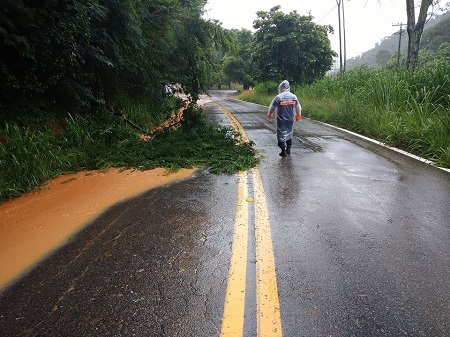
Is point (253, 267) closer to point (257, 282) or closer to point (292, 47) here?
point (257, 282)

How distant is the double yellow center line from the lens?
7.01 feet

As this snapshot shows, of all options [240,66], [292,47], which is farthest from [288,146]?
[240,66]

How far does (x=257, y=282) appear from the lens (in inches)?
103

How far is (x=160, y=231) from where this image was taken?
364 centimetres

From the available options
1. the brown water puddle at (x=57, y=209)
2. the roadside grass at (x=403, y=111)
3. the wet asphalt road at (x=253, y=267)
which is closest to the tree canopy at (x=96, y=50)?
the brown water puddle at (x=57, y=209)

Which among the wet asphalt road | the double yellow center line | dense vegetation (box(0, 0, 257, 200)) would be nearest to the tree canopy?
dense vegetation (box(0, 0, 257, 200))

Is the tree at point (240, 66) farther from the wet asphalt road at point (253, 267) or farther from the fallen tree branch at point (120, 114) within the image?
the wet asphalt road at point (253, 267)

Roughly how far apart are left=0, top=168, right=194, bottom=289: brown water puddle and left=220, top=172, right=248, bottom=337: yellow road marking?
6.45 feet

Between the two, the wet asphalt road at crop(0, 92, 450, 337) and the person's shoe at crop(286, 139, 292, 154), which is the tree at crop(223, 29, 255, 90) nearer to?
the person's shoe at crop(286, 139, 292, 154)

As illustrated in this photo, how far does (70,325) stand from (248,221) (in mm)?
2173

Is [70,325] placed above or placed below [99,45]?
below

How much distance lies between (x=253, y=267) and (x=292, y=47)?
2621 centimetres

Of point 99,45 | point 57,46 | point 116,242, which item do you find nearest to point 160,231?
point 116,242

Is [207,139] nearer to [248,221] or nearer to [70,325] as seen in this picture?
[248,221]
